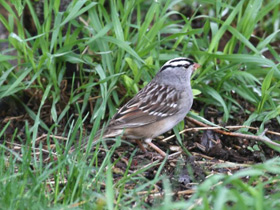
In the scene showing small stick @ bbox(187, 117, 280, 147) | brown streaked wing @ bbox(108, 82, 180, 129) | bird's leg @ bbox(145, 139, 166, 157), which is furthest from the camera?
bird's leg @ bbox(145, 139, 166, 157)

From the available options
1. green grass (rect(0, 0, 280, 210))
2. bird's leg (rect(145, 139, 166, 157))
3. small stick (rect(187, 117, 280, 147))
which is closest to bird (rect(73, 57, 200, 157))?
bird's leg (rect(145, 139, 166, 157))

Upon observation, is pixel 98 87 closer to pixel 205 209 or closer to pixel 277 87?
pixel 277 87

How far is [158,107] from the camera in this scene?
558cm

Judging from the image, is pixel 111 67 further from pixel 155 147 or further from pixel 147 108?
pixel 155 147

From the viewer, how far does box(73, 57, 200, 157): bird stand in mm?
5359

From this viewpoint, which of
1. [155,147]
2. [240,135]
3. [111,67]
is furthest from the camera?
[111,67]

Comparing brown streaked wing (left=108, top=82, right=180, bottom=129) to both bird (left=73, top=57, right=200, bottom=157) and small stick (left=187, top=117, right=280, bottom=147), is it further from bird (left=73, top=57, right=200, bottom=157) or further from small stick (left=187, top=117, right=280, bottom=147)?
small stick (left=187, top=117, right=280, bottom=147)

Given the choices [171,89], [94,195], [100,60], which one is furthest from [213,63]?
[94,195]

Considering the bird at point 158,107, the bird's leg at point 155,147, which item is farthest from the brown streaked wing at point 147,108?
the bird's leg at point 155,147

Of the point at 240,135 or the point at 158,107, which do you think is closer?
the point at 240,135

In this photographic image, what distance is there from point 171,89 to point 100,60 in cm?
84

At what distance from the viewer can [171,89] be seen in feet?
19.1

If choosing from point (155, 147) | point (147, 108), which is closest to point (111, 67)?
point (147, 108)

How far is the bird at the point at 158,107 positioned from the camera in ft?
17.6
